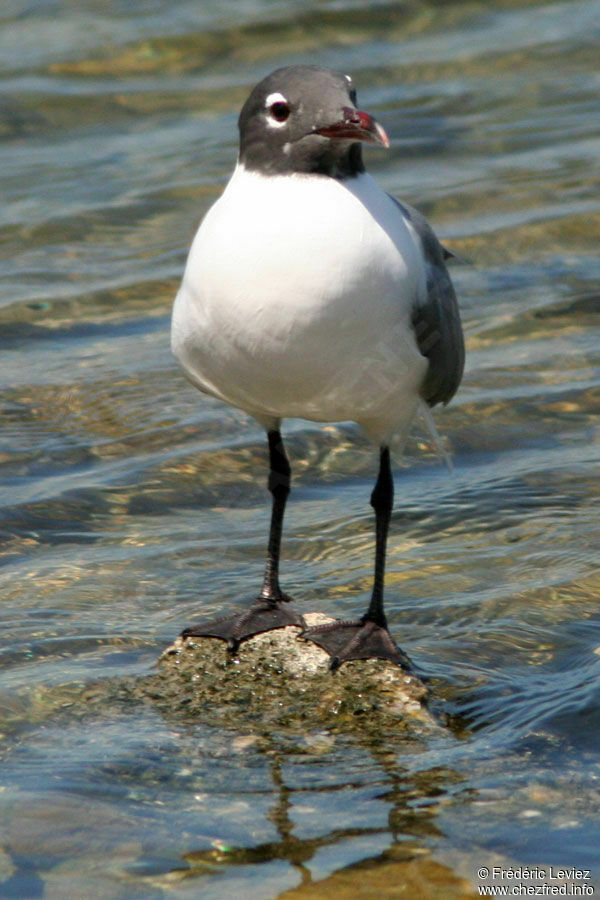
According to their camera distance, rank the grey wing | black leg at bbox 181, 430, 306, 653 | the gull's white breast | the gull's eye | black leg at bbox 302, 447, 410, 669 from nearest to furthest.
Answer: the gull's white breast, the gull's eye, the grey wing, black leg at bbox 302, 447, 410, 669, black leg at bbox 181, 430, 306, 653

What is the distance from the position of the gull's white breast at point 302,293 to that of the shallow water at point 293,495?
3.87 feet

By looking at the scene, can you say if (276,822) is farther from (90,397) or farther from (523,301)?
(523,301)

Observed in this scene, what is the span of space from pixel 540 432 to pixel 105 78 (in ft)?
25.1

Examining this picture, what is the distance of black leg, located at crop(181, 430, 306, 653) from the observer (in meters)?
5.22

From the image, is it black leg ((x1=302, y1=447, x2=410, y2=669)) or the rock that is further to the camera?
black leg ((x1=302, y1=447, x2=410, y2=669))

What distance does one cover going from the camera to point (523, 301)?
930 cm

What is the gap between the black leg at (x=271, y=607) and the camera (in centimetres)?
522

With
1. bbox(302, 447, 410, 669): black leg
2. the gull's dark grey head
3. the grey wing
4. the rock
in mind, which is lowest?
the rock

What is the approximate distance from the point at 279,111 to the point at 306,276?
1.99 ft

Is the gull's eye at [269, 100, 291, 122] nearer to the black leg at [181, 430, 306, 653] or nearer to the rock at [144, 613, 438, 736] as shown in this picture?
the black leg at [181, 430, 306, 653]

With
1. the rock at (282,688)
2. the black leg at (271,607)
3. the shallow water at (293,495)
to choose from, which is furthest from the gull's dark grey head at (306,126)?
the shallow water at (293,495)

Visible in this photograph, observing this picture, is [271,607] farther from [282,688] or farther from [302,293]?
[302,293]

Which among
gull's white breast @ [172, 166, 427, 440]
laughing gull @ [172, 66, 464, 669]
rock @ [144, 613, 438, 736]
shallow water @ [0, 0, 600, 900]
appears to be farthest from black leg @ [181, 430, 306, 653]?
gull's white breast @ [172, 166, 427, 440]

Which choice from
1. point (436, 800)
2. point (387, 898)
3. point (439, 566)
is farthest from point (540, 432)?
point (387, 898)
